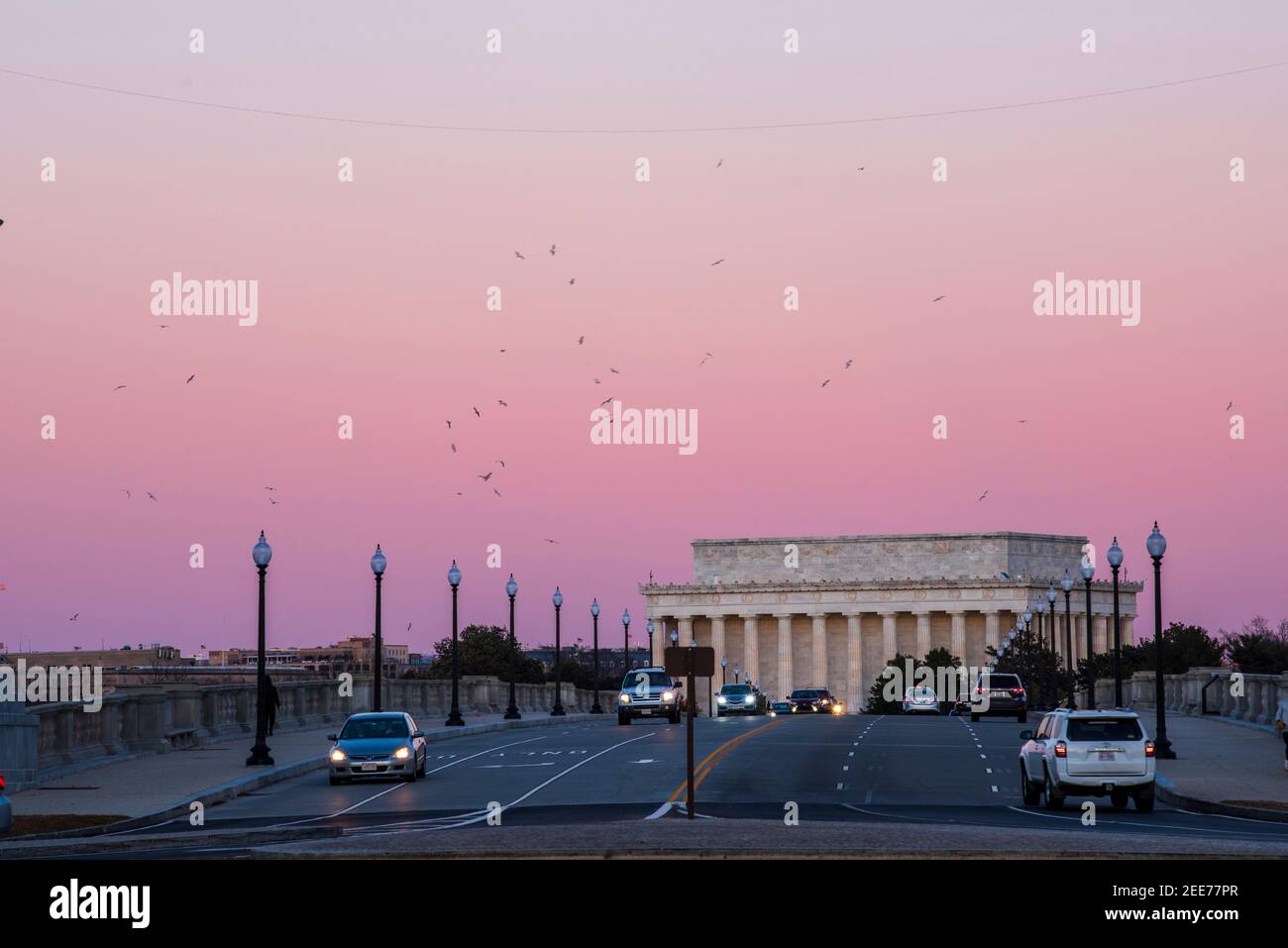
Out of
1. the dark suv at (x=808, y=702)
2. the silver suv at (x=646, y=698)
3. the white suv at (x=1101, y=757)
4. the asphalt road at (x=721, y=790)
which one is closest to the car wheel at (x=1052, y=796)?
the white suv at (x=1101, y=757)

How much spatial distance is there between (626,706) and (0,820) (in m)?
43.0

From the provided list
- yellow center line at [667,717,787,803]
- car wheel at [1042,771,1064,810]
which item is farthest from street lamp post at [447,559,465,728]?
car wheel at [1042,771,1064,810]

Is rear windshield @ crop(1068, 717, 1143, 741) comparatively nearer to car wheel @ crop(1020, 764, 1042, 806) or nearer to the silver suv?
car wheel @ crop(1020, 764, 1042, 806)

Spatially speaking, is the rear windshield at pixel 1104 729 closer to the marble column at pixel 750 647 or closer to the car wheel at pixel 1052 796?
the car wheel at pixel 1052 796

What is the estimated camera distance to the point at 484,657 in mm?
166625

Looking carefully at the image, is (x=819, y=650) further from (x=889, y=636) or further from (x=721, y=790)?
(x=721, y=790)

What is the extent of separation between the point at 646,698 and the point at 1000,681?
18.1 m

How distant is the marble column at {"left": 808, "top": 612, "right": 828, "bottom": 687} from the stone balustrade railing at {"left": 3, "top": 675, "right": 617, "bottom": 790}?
106m

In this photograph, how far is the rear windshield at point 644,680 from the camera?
6744 centimetres

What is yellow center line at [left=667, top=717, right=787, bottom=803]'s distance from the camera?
36634mm

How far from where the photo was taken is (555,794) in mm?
36781
